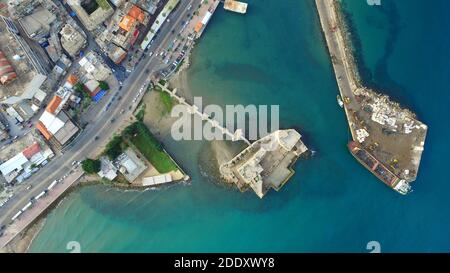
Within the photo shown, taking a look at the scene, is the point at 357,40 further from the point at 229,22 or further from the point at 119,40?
the point at 119,40

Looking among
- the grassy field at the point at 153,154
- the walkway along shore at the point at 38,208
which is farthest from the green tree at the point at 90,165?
the grassy field at the point at 153,154

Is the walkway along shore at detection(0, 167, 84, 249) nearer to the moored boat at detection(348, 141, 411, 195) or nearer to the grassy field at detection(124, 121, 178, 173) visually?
the grassy field at detection(124, 121, 178, 173)

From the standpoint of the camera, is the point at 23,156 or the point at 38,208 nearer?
the point at 23,156

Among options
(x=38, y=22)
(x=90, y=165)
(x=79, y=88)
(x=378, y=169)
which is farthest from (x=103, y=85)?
(x=378, y=169)

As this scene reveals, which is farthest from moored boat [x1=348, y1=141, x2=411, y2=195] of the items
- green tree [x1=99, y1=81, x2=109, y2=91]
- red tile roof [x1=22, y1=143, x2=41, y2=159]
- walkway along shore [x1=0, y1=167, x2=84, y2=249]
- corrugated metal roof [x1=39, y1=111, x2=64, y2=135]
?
red tile roof [x1=22, y1=143, x2=41, y2=159]

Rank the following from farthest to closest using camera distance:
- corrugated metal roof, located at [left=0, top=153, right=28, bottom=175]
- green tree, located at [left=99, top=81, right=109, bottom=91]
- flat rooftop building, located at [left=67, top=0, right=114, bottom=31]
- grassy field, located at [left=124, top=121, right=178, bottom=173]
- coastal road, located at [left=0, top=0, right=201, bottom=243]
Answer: grassy field, located at [left=124, top=121, right=178, bottom=173]
coastal road, located at [left=0, top=0, right=201, bottom=243]
green tree, located at [left=99, top=81, right=109, bottom=91]
corrugated metal roof, located at [left=0, top=153, right=28, bottom=175]
flat rooftop building, located at [left=67, top=0, right=114, bottom=31]

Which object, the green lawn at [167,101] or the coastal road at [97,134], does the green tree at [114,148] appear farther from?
the green lawn at [167,101]

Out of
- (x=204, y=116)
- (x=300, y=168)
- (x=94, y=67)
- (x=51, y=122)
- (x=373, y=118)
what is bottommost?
(x=373, y=118)

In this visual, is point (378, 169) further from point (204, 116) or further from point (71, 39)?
point (71, 39)
